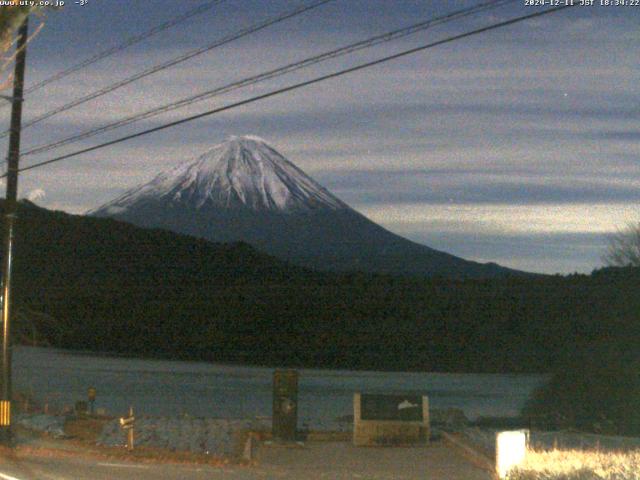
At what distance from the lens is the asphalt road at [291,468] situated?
15.5 metres

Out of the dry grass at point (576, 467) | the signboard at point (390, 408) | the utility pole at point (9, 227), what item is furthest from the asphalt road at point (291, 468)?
the utility pole at point (9, 227)

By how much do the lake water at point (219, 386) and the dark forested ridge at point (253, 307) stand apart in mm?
4234

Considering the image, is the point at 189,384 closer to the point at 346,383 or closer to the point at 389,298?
the point at 346,383

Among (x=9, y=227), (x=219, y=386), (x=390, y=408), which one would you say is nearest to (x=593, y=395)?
(x=390, y=408)

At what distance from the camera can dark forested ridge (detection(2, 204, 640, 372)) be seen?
293 ft

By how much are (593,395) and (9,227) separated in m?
26.3

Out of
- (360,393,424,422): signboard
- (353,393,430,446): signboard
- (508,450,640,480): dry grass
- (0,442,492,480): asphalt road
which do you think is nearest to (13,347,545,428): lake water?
(360,393,424,422): signboard

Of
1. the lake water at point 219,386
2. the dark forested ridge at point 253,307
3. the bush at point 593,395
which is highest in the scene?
the dark forested ridge at point 253,307

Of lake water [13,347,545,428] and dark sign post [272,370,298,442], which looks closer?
dark sign post [272,370,298,442]

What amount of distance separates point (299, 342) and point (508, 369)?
27.3 m

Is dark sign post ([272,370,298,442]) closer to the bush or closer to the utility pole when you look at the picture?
the utility pole

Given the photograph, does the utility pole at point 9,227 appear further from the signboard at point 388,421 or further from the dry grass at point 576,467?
the dry grass at point 576,467

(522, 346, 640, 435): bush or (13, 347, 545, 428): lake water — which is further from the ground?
(522, 346, 640, 435): bush

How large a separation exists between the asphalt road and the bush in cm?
1679
